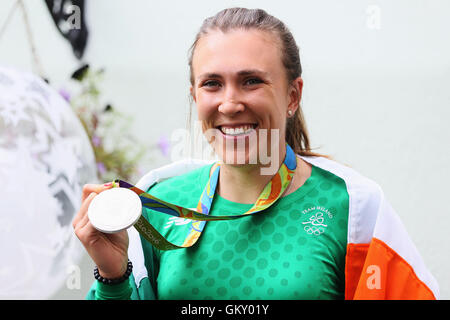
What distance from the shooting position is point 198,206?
1541mm

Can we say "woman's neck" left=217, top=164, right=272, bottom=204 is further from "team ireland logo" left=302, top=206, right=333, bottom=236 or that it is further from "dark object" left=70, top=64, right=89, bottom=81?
"dark object" left=70, top=64, right=89, bottom=81

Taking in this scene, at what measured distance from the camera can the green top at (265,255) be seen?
1347mm

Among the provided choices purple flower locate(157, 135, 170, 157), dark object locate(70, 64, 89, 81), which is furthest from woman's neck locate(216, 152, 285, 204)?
dark object locate(70, 64, 89, 81)

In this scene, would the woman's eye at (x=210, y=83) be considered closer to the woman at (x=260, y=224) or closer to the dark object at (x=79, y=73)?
the woman at (x=260, y=224)

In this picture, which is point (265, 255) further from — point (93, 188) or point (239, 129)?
point (93, 188)

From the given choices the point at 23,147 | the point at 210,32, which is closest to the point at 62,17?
the point at 23,147

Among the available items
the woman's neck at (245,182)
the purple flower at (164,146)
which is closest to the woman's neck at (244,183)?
the woman's neck at (245,182)

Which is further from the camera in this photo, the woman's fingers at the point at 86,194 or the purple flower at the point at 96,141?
the purple flower at the point at 96,141

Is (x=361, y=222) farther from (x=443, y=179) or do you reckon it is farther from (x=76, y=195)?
(x=443, y=179)

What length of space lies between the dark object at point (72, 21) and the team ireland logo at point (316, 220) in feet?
7.19

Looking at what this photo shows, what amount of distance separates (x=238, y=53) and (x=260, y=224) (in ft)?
1.50

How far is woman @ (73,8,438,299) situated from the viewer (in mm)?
1348

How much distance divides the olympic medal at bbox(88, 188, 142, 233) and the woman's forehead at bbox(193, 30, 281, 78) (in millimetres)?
385

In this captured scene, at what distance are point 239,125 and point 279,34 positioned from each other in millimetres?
304
